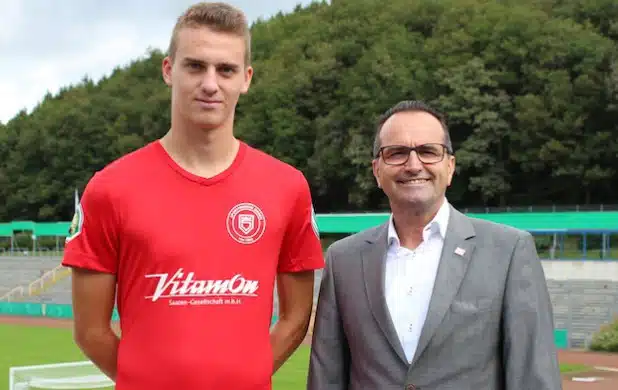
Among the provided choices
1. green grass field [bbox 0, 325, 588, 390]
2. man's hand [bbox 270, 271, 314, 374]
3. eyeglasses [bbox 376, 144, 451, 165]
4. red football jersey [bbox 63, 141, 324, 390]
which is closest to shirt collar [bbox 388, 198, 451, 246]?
eyeglasses [bbox 376, 144, 451, 165]

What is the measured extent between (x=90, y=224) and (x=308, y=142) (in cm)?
6289

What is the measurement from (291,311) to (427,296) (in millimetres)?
632

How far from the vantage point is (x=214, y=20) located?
3.58m

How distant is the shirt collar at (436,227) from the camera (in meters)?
3.83

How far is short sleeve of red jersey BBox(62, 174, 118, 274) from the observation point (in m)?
3.55

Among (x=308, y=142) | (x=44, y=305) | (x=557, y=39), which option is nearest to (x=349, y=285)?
(x=44, y=305)

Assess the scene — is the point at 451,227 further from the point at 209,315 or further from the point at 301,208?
the point at 209,315

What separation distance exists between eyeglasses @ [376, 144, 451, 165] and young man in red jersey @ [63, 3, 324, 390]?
20.2 inches

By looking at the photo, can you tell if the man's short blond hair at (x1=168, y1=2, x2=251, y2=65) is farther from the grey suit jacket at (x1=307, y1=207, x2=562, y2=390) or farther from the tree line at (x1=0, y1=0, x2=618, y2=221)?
the tree line at (x1=0, y1=0, x2=618, y2=221)

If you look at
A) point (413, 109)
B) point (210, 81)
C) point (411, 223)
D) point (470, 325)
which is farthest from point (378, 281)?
point (210, 81)

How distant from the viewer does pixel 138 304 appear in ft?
11.7

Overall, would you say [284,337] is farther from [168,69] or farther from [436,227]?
[168,69]

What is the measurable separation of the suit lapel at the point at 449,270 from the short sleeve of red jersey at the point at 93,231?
128 centimetres

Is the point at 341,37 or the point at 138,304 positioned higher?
the point at 341,37
